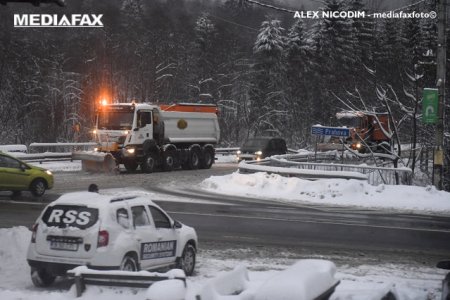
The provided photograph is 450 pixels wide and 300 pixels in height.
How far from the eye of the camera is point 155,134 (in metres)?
32.2

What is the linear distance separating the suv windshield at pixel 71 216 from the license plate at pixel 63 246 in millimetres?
259

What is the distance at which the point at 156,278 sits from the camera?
6426 millimetres

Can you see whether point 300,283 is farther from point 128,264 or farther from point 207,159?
point 207,159

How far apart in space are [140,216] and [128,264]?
949 mm

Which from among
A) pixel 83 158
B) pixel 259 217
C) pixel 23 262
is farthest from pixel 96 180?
pixel 23 262

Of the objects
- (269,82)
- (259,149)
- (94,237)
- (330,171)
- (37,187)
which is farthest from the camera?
(269,82)

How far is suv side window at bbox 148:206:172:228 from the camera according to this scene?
1066 cm

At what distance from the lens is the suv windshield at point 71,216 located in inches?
376

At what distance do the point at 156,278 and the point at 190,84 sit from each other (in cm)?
6086

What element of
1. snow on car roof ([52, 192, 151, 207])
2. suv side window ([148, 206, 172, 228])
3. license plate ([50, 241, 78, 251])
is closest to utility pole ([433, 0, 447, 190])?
suv side window ([148, 206, 172, 228])

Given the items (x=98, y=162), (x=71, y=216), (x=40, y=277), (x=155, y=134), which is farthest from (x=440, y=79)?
(x=40, y=277)

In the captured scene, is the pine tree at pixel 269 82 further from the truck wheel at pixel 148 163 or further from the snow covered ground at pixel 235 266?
the snow covered ground at pixel 235 266

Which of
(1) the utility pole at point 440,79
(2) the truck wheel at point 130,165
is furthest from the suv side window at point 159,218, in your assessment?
(2) the truck wheel at point 130,165

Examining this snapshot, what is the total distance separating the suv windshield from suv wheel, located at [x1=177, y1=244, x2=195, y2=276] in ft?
6.42
